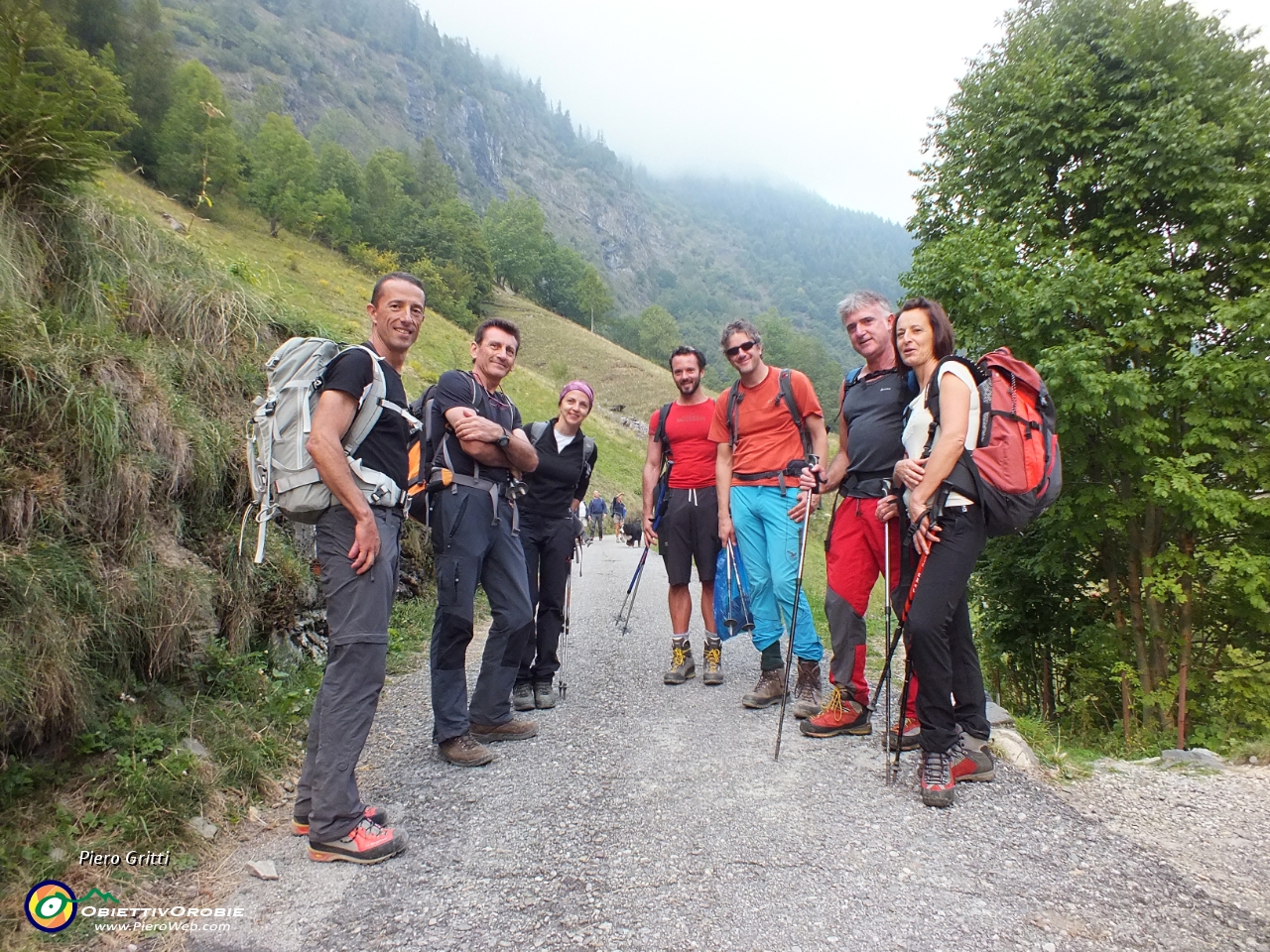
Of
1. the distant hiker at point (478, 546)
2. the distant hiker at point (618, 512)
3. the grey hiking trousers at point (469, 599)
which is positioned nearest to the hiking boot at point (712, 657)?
the distant hiker at point (478, 546)

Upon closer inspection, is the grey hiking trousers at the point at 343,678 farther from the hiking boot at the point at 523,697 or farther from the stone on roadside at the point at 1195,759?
the stone on roadside at the point at 1195,759

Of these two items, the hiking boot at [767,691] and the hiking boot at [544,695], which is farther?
the hiking boot at [544,695]

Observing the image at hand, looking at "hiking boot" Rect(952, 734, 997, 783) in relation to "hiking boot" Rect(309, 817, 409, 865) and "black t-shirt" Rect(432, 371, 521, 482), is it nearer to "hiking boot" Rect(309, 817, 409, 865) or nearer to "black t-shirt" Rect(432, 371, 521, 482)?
"hiking boot" Rect(309, 817, 409, 865)

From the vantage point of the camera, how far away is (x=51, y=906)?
7.14ft

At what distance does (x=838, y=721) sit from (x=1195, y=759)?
2049 millimetres

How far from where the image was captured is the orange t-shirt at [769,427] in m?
4.57

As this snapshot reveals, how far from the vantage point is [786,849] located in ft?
8.95

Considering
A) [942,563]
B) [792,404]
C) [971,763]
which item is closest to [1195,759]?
[971,763]

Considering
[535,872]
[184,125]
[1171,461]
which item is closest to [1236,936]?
[535,872]

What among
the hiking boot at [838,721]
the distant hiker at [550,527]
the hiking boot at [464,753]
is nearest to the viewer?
the hiking boot at [464,753]

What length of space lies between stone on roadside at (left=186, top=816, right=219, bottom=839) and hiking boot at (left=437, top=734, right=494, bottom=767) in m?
1.10

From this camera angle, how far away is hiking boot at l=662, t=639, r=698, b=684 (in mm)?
5133

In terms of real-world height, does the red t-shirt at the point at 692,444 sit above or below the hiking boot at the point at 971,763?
above

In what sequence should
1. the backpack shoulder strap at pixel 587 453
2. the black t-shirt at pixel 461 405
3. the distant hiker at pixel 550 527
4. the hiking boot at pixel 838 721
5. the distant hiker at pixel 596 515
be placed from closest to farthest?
the black t-shirt at pixel 461 405 → the hiking boot at pixel 838 721 → the distant hiker at pixel 550 527 → the backpack shoulder strap at pixel 587 453 → the distant hiker at pixel 596 515
